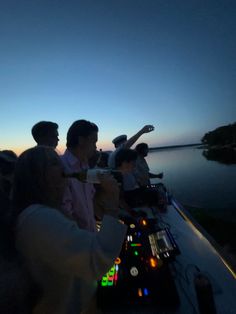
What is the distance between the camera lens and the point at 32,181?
0.91 meters

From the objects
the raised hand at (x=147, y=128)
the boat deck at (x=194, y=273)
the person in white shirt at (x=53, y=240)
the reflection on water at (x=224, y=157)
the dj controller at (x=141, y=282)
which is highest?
the raised hand at (x=147, y=128)

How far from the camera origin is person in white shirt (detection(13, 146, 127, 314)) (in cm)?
77

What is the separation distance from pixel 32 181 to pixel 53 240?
11.0 inches

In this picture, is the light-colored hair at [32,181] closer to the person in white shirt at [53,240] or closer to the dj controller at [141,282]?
the person in white shirt at [53,240]

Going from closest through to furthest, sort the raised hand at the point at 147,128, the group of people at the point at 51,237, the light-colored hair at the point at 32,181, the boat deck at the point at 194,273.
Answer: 1. the group of people at the point at 51,237
2. the light-colored hair at the point at 32,181
3. the boat deck at the point at 194,273
4. the raised hand at the point at 147,128

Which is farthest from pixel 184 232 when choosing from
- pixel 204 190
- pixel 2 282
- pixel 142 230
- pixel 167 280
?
pixel 204 190

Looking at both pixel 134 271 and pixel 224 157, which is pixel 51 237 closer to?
pixel 134 271

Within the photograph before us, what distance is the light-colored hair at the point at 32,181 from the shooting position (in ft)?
2.94

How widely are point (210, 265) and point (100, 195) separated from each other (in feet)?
4.95

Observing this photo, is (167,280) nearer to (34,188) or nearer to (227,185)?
(34,188)

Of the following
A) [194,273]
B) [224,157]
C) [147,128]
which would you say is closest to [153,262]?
[194,273]

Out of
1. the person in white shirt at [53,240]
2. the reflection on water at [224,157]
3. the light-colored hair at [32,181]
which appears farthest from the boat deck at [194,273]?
the reflection on water at [224,157]

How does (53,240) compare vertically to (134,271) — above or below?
above

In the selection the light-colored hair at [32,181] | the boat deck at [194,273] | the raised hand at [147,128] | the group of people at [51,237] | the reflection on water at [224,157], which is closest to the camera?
the group of people at [51,237]
